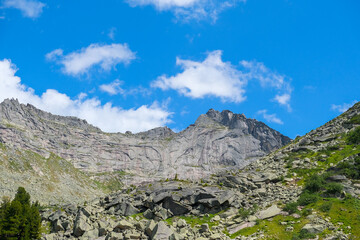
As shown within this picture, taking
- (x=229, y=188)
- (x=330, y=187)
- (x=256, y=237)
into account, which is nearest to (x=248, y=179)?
(x=229, y=188)

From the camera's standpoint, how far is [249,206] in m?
44.0

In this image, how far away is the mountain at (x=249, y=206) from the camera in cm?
3512

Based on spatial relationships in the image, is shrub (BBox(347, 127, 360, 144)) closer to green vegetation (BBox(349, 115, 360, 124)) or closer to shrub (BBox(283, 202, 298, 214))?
green vegetation (BBox(349, 115, 360, 124))

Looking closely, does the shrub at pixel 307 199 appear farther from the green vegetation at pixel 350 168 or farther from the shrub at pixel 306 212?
the green vegetation at pixel 350 168

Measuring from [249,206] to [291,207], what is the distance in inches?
272

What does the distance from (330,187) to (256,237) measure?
13721mm

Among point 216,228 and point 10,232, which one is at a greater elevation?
point 216,228

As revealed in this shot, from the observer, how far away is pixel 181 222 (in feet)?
127

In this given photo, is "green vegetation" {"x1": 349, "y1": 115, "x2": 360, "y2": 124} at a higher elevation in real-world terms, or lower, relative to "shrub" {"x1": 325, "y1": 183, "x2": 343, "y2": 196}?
higher

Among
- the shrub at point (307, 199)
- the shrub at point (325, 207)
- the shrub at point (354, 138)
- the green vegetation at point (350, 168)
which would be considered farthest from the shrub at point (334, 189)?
the shrub at point (354, 138)

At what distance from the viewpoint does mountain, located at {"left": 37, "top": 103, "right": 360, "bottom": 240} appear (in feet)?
115

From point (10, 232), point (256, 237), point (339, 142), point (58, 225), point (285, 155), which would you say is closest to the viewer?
point (256, 237)

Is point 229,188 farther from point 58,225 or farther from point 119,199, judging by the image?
point 58,225

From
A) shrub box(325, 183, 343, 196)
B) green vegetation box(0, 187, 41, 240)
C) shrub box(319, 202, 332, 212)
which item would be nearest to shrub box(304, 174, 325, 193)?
shrub box(325, 183, 343, 196)
